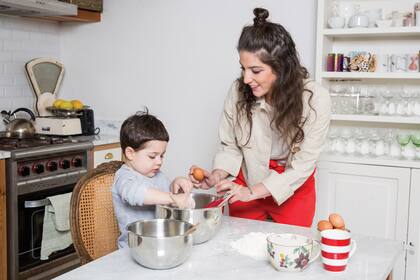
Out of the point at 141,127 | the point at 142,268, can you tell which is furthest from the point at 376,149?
the point at 142,268

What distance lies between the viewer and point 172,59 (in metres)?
3.71

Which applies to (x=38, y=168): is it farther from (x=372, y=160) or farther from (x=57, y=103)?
(x=372, y=160)

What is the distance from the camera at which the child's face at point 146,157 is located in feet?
6.05

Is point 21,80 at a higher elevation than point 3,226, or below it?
higher

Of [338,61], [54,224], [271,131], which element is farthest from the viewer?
[54,224]

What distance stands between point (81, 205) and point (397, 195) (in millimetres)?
1750

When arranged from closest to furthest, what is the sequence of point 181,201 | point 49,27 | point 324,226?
point 324,226, point 181,201, point 49,27

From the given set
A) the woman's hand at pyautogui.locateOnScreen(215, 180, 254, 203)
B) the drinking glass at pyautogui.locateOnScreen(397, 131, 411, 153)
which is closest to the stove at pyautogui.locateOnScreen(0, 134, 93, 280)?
the woman's hand at pyautogui.locateOnScreen(215, 180, 254, 203)

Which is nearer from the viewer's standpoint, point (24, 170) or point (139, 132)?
point (139, 132)

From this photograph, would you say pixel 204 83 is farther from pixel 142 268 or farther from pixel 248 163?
pixel 142 268

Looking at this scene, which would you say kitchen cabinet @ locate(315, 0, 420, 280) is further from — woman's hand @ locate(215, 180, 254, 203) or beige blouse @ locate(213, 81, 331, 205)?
woman's hand @ locate(215, 180, 254, 203)

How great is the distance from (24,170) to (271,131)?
153 centimetres

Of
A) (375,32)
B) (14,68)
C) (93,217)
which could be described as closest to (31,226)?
(14,68)

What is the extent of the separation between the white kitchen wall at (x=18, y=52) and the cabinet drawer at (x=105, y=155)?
0.71 m
